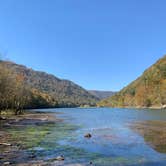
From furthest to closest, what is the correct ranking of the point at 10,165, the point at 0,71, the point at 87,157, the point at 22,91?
the point at 22,91
the point at 0,71
the point at 87,157
the point at 10,165

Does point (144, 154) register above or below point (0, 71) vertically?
below

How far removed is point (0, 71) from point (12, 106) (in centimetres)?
3569

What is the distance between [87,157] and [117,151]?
4.35 m

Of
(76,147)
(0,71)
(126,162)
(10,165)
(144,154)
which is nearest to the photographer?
(10,165)

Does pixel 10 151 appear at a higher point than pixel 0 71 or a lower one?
lower

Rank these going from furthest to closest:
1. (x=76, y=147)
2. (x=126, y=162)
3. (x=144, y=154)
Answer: (x=76, y=147) → (x=144, y=154) → (x=126, y=162)

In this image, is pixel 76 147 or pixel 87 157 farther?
pixel 76 147

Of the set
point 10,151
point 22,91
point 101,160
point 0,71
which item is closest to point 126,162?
point 101,160

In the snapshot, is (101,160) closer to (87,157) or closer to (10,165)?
(87,157)

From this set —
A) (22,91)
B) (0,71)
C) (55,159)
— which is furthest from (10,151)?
(22,91)

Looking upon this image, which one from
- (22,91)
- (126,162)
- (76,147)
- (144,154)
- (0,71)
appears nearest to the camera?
(126,162)

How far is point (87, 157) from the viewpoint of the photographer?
24.1 meters

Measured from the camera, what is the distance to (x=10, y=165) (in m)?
19.8

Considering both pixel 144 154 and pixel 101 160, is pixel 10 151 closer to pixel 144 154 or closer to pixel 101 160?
pixel 101 160
